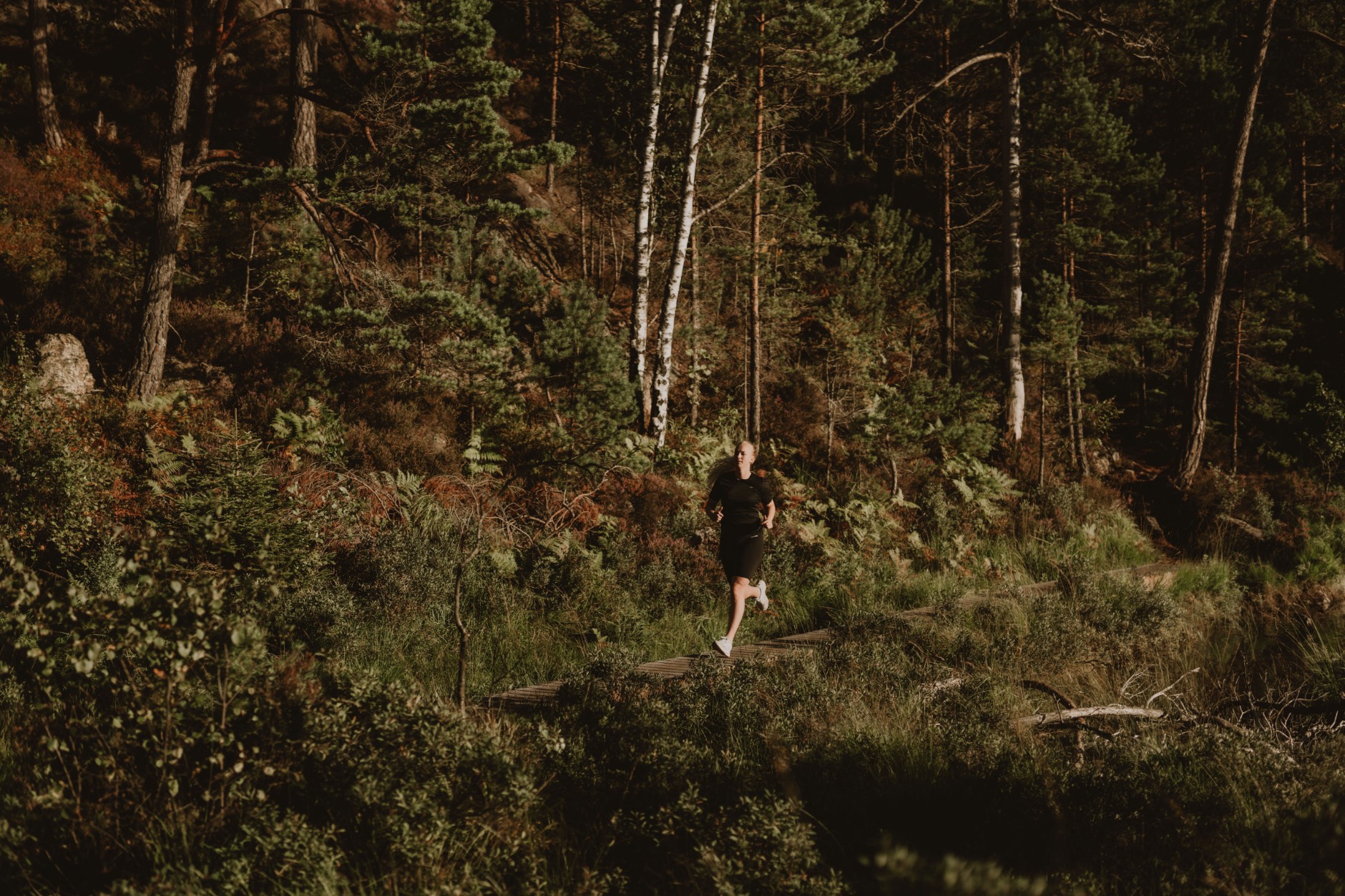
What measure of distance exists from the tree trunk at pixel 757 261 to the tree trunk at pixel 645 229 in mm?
1956

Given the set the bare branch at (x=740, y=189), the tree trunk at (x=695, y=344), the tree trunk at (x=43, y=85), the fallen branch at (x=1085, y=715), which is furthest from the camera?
the tree trunk at (x=43, y=85)

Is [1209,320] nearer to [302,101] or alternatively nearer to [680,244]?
[680,244]

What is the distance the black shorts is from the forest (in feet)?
1.05

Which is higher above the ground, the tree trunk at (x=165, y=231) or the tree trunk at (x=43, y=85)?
the tree trunk at (x=43, y=85)

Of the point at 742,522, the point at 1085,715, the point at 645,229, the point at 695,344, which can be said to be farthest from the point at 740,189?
the point at 1085,715

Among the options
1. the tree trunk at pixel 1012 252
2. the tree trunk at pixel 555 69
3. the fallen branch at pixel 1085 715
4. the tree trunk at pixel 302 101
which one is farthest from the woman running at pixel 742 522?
the tree trunk at pixel 555 69

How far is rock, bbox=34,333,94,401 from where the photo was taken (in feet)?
31.8

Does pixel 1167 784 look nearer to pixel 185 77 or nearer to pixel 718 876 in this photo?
pixel 718 876

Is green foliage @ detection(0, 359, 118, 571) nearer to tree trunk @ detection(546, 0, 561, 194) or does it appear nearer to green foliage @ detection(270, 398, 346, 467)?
green foliage @ detection(270, 398, 346, 467)

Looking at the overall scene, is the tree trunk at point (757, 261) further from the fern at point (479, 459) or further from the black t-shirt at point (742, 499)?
the black t-shirt at point (742, 499)

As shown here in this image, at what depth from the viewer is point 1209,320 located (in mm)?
14797

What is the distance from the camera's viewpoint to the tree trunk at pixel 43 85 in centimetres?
1717

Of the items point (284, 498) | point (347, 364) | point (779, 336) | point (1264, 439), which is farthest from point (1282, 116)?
point (284, 498)

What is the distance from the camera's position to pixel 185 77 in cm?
1034
